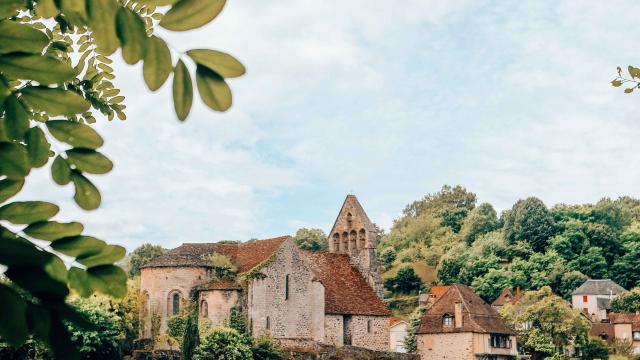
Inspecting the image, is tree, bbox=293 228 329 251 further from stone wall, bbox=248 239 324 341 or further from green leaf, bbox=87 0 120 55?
green leaf, bbox=87 0 120 55

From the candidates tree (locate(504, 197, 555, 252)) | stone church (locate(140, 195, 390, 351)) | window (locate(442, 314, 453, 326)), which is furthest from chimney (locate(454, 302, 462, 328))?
tree (locate(504, 197, 555, 252))

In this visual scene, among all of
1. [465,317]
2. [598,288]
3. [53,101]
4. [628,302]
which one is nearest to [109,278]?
[53,101]

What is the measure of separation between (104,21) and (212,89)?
0.33 m

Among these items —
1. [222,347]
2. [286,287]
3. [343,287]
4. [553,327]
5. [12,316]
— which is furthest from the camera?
[553,327]

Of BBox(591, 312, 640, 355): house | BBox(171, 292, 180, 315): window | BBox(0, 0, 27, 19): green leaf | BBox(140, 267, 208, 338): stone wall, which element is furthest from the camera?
BBox(591, 312, 640, 355): house

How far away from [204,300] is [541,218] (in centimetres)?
7566

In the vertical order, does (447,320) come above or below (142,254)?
below

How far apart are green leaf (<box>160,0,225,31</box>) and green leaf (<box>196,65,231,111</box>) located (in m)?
0.12

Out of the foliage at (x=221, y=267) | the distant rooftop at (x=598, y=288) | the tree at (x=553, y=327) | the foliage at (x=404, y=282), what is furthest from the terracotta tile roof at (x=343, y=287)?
the distant rooftop at (x=598, y=288)

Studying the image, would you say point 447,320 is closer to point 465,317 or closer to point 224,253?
point 465,317

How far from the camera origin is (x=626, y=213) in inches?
4936

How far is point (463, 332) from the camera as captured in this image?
59031mm

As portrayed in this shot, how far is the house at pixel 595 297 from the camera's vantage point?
9294cm

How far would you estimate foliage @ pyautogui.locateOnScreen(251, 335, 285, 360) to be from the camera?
4341cm
